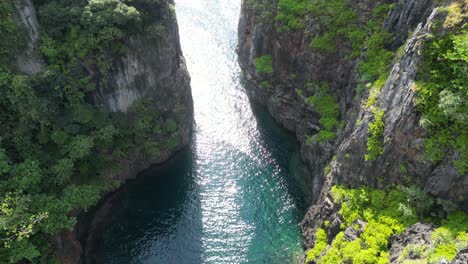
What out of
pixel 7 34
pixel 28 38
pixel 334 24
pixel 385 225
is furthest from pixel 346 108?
pixel 7 34

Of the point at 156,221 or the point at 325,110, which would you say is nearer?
the point at 156,221

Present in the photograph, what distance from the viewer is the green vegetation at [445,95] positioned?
22281 mm

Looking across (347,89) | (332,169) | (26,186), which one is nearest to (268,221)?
(332,169)

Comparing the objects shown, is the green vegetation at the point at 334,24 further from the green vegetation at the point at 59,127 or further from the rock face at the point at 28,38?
the rock face at the point at 28,38

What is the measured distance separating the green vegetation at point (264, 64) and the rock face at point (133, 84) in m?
11.4

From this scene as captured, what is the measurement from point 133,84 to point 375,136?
1037 inches

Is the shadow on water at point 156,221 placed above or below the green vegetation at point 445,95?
below

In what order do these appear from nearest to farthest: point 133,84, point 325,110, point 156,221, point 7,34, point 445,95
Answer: point 445,95 → point 7,34 → point 156,221 → point 133,84 → point 325,110

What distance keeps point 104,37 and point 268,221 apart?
2553 cm

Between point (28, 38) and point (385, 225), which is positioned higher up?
point (28, 38)

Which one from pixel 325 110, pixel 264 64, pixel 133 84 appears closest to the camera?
pixel 133 84

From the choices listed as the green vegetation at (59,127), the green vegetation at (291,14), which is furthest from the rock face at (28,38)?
the green vegetation at (291,14)

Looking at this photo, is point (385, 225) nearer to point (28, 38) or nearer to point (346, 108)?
point (346, 108)

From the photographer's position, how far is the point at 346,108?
38188 mm
